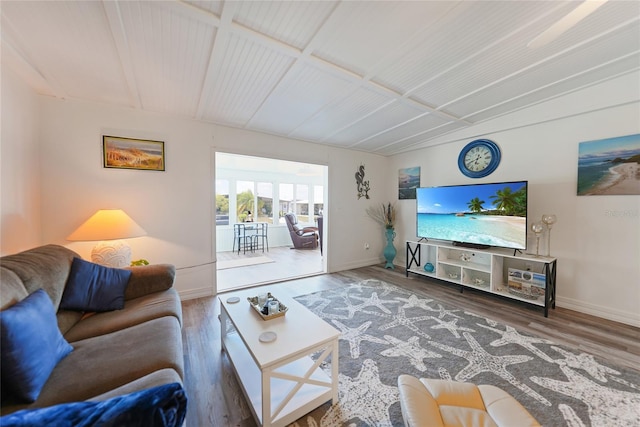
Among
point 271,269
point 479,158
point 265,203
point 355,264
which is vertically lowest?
point 271,269

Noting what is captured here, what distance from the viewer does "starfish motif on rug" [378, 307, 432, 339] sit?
89.4 inches

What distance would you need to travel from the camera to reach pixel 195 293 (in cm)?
315

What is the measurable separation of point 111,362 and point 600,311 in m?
4.42

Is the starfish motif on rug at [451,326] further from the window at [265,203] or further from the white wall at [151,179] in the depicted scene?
the window at [265,203]

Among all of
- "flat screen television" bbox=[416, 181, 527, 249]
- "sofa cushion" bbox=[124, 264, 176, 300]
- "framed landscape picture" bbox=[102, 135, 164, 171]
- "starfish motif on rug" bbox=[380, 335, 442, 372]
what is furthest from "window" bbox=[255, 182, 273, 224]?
"starfish motif on rug" bbox=[380, 335, 442, 372]

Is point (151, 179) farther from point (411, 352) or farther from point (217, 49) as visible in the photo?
point (411, 352)

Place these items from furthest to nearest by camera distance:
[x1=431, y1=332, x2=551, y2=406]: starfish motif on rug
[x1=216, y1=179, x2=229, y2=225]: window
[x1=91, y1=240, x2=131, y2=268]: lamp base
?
[x1=216, y1=179, x2=229, y2=225]: window, [x1=91, y1=240, x2=131, y2=268]: lamp base, [x1=431, y1=332, x2=551, y2=406]: starfish motif on rug

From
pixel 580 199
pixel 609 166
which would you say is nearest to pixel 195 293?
pixel 580 199

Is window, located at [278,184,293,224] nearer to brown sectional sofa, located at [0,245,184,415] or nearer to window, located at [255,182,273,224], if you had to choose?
window, located at [255,182,273,224]

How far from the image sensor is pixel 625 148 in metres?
2.41

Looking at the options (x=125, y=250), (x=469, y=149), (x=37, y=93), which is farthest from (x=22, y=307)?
(x=469, y=149)

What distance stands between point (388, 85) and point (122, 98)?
2.86 metres

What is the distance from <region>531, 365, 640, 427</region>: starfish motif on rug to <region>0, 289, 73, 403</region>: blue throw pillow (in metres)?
2.83

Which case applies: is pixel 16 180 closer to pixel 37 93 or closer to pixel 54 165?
pixel 54 165
